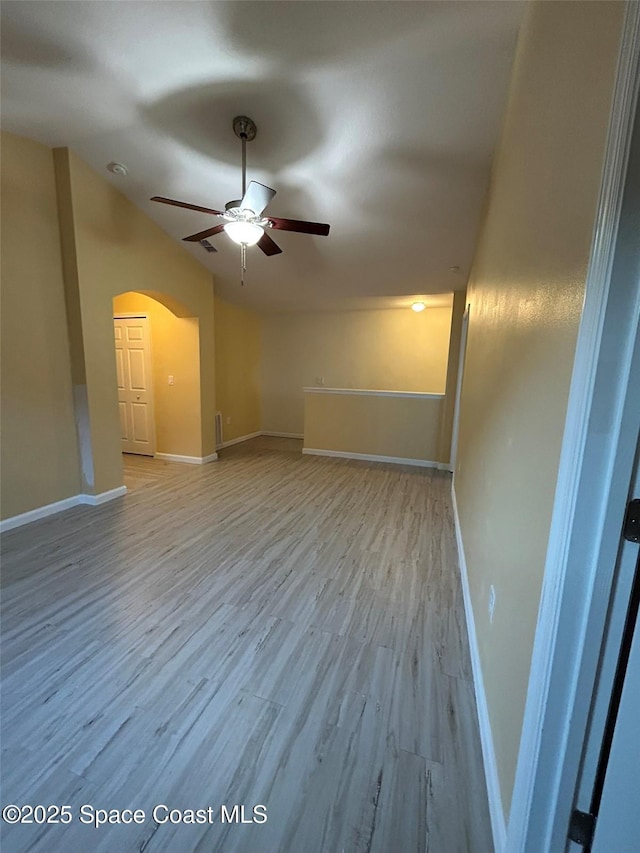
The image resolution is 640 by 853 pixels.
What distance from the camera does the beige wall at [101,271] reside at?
301cm

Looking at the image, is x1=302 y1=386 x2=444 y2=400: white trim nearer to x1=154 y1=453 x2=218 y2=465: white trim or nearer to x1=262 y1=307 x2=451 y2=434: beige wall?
x1=262 y1=307 x2=451 y2=434: beige wall

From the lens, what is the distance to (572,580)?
76cm

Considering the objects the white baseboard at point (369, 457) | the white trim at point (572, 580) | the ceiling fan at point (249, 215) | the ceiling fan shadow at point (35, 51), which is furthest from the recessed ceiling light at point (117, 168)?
the white baseboard at point (369, 457)

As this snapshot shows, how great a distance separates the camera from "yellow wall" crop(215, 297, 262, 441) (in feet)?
18.9

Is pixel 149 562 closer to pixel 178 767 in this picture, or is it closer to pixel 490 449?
pixel 178 767

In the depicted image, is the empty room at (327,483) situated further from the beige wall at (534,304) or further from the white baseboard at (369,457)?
the white baseboard at (369,457)

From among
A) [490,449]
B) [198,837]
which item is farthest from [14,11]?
[198,837]

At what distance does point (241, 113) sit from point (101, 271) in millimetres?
1847

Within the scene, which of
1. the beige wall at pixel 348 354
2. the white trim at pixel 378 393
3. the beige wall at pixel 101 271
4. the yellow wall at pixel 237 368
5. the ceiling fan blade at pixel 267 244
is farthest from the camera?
the beige wall at pixel 348 354

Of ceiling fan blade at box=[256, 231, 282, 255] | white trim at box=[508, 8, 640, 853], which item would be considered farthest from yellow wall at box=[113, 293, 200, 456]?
white trim at box=[508, 8, 640, 853]

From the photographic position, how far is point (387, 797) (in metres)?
1.13

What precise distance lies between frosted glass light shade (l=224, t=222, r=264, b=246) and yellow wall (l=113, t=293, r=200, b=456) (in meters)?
2.36

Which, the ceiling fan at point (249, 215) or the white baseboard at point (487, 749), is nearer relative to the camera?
the white baseboard at point (487, 749)

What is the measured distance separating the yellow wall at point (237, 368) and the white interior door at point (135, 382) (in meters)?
1.07
